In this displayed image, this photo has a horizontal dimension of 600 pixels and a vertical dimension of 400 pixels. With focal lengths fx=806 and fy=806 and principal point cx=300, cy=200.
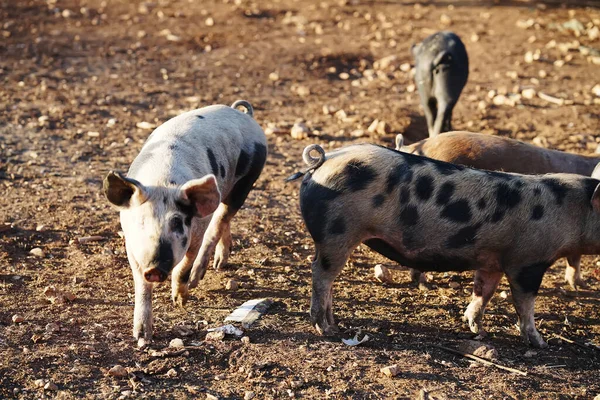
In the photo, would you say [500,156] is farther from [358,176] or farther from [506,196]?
[358,176]

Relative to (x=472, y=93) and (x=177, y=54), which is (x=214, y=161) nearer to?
(x=472, y=93)

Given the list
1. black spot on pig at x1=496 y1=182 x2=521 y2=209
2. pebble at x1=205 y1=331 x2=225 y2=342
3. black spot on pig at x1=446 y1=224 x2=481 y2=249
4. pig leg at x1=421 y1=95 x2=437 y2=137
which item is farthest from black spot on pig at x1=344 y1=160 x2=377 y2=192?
pig leg at x1=421 y1=95 x2=437 y2=137

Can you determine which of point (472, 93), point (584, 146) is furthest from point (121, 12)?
point (584, 146)

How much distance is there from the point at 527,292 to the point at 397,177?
1.01 m

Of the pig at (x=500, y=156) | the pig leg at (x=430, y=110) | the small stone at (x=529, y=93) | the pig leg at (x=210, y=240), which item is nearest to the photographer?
the pig leg at (x=210, y=240)

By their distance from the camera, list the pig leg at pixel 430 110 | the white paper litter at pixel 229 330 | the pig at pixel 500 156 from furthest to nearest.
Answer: the pig leg at pixel 430 110
the pig at pixel 500 156
the white paper litter at pixel 229 330

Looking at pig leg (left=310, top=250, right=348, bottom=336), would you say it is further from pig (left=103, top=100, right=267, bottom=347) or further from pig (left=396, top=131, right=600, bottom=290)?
pig (left=396, top=131, right=600, bottom=290)

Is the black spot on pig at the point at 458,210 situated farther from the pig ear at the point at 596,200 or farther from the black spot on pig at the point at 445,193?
the pig ear at the point at 596,200

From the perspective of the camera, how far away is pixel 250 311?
492cm

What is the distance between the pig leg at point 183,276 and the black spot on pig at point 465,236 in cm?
148

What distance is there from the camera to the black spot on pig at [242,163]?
5.43m

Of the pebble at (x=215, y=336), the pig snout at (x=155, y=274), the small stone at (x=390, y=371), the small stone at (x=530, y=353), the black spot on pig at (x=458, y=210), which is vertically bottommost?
the pebble at (x=215, y=336)

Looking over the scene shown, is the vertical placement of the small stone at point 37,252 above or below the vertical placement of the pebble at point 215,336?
below

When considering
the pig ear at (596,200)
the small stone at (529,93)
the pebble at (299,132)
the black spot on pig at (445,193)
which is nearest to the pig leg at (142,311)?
the black spot on pig at (445,193)
